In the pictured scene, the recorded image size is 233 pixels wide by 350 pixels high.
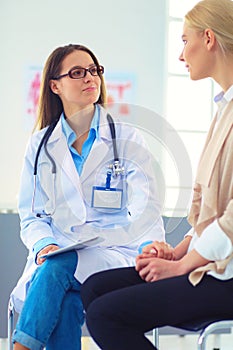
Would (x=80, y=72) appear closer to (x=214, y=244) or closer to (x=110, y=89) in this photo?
(x=214, y=244)

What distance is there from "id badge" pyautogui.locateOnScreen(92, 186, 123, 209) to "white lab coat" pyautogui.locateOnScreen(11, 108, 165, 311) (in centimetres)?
2

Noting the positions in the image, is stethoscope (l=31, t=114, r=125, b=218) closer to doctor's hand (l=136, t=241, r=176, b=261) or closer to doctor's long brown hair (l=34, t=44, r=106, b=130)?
doctor's long brown hair (l=34, t=44, r=106, b=130)

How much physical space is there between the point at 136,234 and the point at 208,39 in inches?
28.8

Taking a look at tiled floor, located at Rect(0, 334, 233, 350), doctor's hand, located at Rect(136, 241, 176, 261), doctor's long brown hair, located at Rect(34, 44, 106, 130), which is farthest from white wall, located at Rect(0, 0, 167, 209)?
doctor's hand, located at Rect(136, 241, 176, 261)

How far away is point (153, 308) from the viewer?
4.12ft

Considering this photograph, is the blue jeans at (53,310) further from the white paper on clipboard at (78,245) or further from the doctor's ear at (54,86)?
the doctor's ear at (54,86)

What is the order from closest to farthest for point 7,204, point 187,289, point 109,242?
point 187,289
point 109,242
point 7,204

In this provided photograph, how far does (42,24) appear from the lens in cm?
428

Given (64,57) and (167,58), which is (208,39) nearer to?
(64,57)

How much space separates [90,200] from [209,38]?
756 mm

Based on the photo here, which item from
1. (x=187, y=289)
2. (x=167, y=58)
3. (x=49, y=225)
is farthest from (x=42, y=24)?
(x=187, y=289)

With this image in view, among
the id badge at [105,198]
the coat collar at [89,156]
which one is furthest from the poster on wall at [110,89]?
the id badge at [105,198]

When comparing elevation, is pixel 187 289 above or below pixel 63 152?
below

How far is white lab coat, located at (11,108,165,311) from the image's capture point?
76.6 inches
